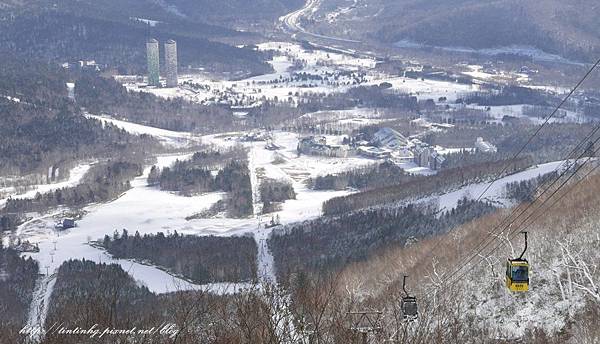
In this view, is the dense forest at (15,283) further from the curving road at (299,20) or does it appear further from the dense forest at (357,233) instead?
the curving road at (299,20)

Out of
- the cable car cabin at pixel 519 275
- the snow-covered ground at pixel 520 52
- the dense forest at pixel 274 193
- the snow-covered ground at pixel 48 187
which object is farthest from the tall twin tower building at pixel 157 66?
the cable car cabin at pixel 519 275

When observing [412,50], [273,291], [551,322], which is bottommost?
[412,50]

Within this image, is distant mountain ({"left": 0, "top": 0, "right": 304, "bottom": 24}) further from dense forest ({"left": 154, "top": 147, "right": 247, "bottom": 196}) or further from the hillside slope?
the hillside slope

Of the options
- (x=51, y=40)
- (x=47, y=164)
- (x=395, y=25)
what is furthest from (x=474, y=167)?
(x=395, y=25)

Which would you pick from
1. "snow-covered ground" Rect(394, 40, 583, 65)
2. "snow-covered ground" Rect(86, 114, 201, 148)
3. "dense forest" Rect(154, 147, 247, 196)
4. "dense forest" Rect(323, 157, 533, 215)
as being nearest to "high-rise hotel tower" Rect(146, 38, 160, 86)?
"snow-covered ground" Rect(86, 114, 201, 148)

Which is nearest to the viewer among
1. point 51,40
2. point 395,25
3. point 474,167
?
point 474,167

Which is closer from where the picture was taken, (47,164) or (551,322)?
(551,322)

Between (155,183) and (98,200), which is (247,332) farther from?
(155,183)
